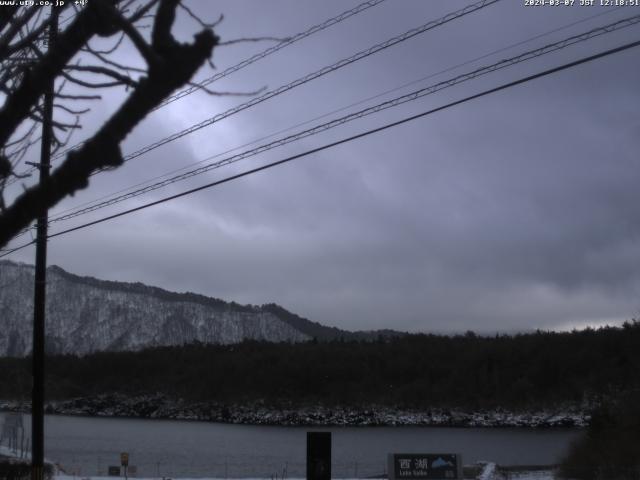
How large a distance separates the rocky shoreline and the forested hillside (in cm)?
256


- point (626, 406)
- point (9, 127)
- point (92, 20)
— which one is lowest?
point (626, 406)

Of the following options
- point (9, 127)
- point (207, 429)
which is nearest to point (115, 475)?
point (9, 127)

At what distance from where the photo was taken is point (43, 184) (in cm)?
488

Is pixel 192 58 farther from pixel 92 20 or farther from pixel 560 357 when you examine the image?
pixel 560 357

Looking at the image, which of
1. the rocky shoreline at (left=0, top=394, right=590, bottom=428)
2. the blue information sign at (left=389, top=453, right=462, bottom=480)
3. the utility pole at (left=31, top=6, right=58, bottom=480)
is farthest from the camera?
the rocky shoreline at (left=0, top=394, right=590, bottom=428)

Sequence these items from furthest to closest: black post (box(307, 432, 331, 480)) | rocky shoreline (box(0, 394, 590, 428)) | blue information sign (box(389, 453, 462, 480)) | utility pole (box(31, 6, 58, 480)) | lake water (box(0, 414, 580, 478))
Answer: rocky shoreline (box(0, 394, 590, 428))
lake water (box(0, 414, 580, 478))
blue information sign (box(389, 453, 462, 480))
utility pole (box(31, 6, 58, 480))
black post (box(307, 432, 331, 480))

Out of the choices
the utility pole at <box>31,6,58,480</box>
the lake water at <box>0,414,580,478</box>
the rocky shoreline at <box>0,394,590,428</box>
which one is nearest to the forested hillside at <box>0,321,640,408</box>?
A: the rocky shoreline at <box>0,394,590,428</box>

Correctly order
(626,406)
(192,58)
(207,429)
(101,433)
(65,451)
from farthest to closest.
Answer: (207,429)
(101,433)
(65,451)
(626,406)
(192,58)

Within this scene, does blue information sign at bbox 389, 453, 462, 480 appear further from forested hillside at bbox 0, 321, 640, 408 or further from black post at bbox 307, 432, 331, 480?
forested hillside at bbox 0, 321, 640, 408

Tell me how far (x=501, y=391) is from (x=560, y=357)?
1150 centimetres

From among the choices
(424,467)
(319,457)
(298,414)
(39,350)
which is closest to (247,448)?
(424,467)

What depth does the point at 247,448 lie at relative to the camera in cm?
8656

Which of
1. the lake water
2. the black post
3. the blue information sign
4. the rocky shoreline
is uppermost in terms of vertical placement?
the black post

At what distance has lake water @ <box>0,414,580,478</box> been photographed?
59.6 metres
